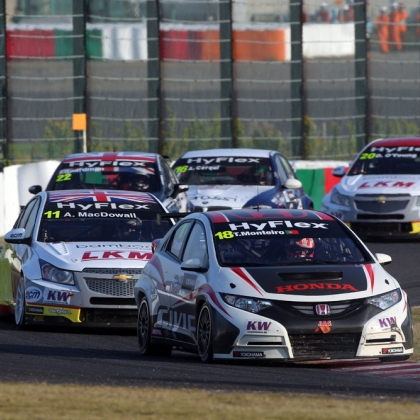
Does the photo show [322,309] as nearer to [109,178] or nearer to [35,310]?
[35,310]

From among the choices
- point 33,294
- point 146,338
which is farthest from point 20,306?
point 146,338

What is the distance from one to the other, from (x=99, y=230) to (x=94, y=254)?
2.79 feet

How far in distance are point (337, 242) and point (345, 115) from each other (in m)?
16.3

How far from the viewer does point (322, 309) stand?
1056 centimetres

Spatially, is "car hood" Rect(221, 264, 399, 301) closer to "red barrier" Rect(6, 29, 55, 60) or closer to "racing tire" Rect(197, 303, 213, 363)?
"racing tire" Rect(197, 303, 213, 363)

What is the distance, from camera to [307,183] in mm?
26562

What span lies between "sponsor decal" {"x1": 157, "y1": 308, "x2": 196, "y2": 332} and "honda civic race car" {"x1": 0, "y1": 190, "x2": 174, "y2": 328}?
5.52 feet

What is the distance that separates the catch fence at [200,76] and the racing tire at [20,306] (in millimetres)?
12238

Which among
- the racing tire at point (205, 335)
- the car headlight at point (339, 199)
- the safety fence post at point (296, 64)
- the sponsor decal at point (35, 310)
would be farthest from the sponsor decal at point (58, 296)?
the safety fence post at point (296, 64)

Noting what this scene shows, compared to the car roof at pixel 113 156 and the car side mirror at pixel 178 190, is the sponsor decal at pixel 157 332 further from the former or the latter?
the car roof at pixel 113 156

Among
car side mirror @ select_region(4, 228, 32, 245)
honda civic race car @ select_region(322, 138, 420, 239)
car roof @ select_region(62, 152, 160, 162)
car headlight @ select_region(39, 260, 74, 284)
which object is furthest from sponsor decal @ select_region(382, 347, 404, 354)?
honda civic race car @ select_region(322, 138, 420, 239)

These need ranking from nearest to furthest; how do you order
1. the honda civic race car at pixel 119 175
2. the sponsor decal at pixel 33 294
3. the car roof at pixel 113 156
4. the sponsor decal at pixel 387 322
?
1. the sponsor decal at pixel 387 322
2. the sponsor decal at pixel 33 294
3. the honda civic race car at pixel 119 175
4. the car roof at pixel 113 156

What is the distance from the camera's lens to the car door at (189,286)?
36.4 ft

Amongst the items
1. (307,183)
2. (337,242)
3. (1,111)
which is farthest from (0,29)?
(337,242)
